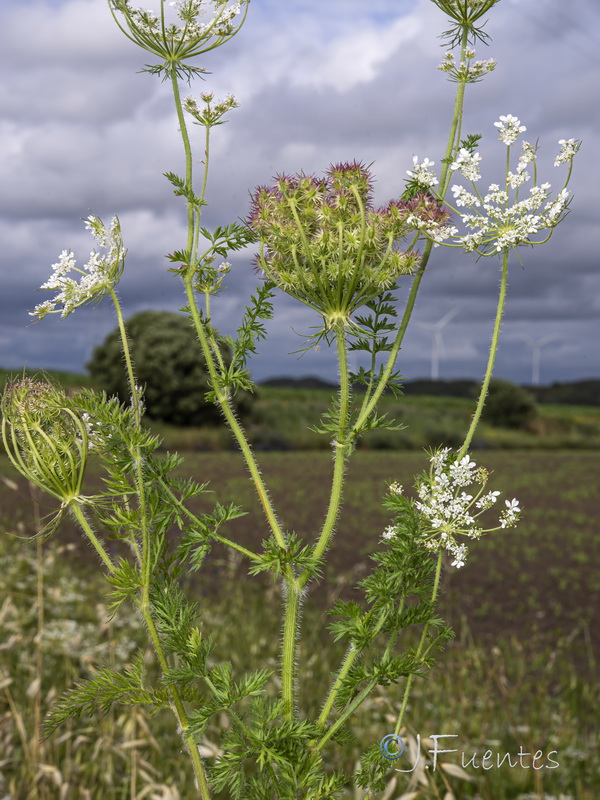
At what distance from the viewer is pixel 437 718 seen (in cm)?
732

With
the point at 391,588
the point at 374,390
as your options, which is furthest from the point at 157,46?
the point at 391,588

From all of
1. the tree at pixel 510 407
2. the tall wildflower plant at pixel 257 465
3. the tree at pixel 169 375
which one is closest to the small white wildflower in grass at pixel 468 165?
the tall wildflower plant at pixel 257 465

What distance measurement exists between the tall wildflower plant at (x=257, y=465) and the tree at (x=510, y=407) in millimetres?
43040

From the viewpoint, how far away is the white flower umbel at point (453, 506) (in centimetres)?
201

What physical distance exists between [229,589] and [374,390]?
32.2 feet

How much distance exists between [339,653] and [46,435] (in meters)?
7.96

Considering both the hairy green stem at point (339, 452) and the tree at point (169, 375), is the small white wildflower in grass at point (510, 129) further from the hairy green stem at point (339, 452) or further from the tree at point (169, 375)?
the tree at point (169, 375)

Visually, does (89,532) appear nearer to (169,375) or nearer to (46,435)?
Result: (46,435)

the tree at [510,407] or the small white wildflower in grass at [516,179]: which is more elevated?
the small white wildflower in grass at [516,179]

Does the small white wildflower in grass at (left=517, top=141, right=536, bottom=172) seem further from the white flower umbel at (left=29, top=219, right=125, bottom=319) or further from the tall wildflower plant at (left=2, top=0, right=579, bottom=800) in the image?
the white flower umbel at (left=29, top=219, right=125, bottom=319)

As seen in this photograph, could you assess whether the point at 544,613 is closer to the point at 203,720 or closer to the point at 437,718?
the point at 437,718

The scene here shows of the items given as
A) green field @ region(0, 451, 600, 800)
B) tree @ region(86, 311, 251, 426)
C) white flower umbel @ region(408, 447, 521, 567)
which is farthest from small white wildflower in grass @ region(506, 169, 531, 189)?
tree @ region(86, 311, 251, 426)

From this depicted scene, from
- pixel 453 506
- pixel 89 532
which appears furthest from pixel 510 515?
pixel 89 532

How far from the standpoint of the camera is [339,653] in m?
9.28
